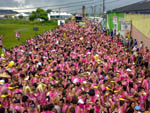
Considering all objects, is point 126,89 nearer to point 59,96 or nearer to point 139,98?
point 139,98

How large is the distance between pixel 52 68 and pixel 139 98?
4.53 meters

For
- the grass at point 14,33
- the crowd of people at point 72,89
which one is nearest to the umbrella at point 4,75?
the crowd of people at point 72,89

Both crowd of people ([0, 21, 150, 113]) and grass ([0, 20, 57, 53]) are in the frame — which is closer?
crowd of people ([0, 21, 150, 113])

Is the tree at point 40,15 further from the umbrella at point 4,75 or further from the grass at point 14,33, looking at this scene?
the umbrella at point 4,75

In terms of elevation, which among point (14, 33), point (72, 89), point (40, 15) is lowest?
point (72, 89)

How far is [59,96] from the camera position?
5.71 m

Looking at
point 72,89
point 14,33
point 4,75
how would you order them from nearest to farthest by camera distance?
1. point 72,89
2. point 4,75
3. point 14,33

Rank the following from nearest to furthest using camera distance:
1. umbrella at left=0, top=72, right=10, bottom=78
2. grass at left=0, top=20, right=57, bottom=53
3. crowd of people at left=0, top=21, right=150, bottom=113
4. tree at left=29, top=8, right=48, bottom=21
→ crowd of people at left=0, top=21, right=150, bottom=113, umbrella at left=0, top=72, right=10, bottom=78, grass at left=0, top=20, right=57, bottom=53, tree at left=29, top=8, right=48, bottom=21

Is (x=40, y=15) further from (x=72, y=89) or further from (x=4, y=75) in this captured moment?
(x=72, y=89)

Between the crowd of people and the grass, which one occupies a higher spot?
the grass

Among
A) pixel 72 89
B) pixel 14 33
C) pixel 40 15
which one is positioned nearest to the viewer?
pixel 72 89

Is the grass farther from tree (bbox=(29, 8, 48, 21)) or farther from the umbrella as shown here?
tree (bbox=(29, 8, 48, 21))

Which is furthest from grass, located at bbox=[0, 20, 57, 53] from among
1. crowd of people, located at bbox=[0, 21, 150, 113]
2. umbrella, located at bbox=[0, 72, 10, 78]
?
crowd of people, located at bbox=[0, 21, 150, 113]

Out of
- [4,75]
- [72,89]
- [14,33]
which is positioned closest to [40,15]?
[14,33]
